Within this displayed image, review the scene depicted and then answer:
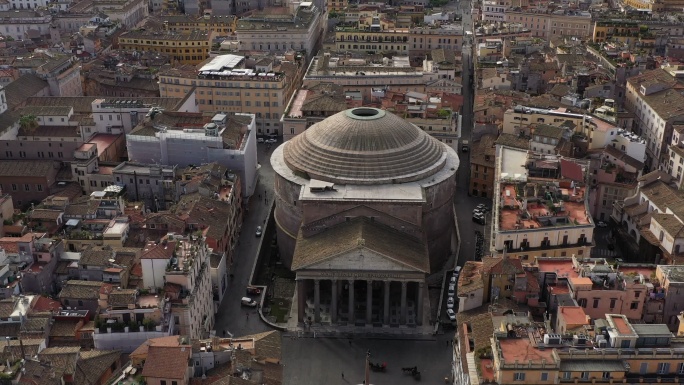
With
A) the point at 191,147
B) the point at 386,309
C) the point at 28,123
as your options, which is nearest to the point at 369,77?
the point at 191,147

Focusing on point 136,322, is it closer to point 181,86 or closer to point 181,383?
point 181,383

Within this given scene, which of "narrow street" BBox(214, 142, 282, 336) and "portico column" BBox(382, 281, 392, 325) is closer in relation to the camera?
"portico column" BBox(382, 281, 392, 325)

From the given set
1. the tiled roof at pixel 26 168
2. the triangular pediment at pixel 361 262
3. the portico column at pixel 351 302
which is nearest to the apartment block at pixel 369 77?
the tiled roof at pixel 26 168

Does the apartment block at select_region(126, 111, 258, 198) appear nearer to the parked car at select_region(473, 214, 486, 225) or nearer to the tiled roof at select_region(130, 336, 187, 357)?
the parked car at select_region(473, 214, 486, 225)

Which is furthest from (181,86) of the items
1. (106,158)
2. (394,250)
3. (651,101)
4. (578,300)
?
(578,300)

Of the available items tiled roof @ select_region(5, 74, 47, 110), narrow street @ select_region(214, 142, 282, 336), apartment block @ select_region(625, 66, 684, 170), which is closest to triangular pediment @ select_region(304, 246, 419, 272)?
narrow street @ select_region(214, 142, 282, 336)

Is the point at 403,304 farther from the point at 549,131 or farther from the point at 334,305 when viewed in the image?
the point at 549,131
